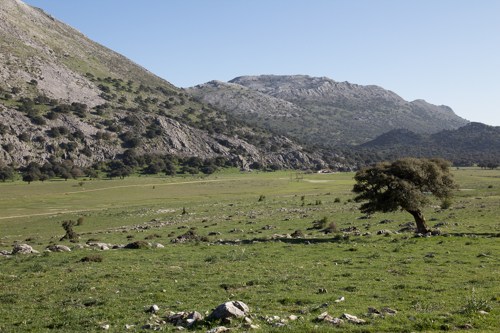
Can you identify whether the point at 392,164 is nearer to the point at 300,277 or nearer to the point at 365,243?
the point at 365,243

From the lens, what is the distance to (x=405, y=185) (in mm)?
38562

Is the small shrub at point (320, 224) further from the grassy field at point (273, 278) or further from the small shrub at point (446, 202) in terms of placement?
the small shrub at point (446, 202)

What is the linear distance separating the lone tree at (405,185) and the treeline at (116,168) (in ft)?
402

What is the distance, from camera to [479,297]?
17.1m

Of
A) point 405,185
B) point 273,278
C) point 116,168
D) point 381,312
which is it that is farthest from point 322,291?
point 116,168

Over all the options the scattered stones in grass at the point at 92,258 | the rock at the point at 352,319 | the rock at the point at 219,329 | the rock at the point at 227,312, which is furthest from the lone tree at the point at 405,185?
the rock at the point at 219,329

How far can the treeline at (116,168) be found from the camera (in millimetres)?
141875

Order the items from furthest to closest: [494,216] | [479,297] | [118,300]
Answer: [494,216], [118,300], [479,297]

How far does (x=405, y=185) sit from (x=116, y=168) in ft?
488

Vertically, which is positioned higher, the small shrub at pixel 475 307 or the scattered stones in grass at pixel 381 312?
the small shrub at pixel 475 307

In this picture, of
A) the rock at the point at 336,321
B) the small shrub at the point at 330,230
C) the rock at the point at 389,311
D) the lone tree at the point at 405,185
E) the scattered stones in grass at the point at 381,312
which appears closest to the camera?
the rock at the point at 336,321

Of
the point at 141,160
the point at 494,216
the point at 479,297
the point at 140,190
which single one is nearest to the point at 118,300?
the point at 479,297

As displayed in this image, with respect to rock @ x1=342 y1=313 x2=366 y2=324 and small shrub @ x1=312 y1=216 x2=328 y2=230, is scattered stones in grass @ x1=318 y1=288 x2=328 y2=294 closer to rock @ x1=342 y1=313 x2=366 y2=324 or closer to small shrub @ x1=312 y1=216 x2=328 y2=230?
rock @ x1=342 y1=313 x2=366 y2=324

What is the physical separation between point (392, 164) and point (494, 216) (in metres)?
17.3
